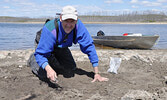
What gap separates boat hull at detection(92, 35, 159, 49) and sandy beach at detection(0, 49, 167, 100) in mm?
4875

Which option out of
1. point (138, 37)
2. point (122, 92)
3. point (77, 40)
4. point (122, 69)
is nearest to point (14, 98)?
point (77, 40)

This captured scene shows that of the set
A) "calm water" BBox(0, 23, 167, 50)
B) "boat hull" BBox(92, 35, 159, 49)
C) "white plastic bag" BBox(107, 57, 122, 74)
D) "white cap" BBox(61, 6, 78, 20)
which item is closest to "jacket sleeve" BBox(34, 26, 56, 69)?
"white cap" BBox(61, 6, 78, 20)

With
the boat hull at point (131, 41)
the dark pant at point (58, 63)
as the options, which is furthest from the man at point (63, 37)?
the boat hull at point (131, 41)

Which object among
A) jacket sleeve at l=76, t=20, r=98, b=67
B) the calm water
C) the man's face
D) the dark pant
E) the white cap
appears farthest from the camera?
the calm water

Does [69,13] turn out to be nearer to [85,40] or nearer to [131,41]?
[85,40]

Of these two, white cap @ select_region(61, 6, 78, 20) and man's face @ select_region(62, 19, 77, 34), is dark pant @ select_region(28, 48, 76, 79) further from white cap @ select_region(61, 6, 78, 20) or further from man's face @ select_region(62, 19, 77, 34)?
white cap @ select_region(61, 6, 78, 20)

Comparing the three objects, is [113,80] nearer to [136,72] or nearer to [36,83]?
[136,72]

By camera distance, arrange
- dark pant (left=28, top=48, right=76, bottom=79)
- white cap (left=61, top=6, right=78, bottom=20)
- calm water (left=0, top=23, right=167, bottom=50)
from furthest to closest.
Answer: calm water (left=0, top=23, right=167, bottom=50), dark pant (left=28, top=48, right=76, bottom=79), white cap (left=61, top=6, right=78, bottom=20)

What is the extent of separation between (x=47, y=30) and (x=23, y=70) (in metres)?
1.70

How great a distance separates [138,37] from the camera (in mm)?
9758

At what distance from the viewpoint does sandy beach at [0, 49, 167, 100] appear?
2795 millimetres

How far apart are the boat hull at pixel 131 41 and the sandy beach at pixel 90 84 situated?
4875mm

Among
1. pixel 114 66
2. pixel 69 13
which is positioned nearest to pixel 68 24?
pixel 69 13

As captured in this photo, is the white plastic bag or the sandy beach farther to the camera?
the white plastic bag
